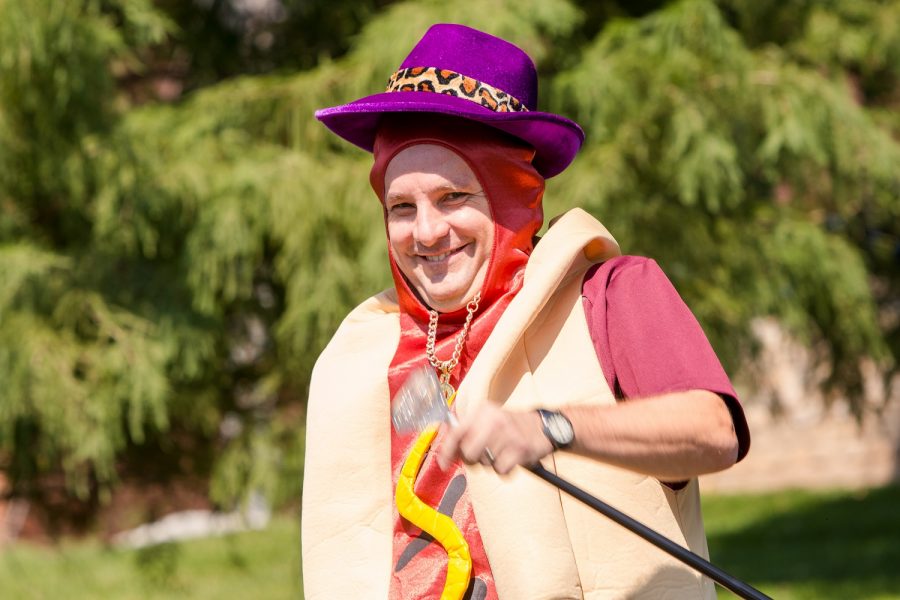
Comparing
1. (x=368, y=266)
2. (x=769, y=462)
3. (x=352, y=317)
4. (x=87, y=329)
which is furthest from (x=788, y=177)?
(x=769, y=462)

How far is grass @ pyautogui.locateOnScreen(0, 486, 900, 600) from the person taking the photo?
24.5 feet

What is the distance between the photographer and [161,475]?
5824 millimetres

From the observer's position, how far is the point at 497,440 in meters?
1.70

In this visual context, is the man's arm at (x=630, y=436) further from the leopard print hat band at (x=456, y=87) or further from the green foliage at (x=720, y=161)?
the green foliage at (x=720, y=161)

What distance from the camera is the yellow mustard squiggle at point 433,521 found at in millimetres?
2029

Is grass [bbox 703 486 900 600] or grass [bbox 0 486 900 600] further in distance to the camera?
grass [bbox 703 486 900 600]

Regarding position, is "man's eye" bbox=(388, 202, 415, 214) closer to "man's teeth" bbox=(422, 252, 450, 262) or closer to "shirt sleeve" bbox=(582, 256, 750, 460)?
"man's teeth" bbox=(422, 252, 450, 262)

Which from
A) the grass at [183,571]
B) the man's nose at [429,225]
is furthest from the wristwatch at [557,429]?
the grass at [183,571]

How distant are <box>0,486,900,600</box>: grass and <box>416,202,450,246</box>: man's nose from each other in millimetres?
4531

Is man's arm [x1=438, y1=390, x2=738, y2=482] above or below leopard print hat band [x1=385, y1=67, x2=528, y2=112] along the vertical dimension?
below

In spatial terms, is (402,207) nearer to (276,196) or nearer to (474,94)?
(474,94)

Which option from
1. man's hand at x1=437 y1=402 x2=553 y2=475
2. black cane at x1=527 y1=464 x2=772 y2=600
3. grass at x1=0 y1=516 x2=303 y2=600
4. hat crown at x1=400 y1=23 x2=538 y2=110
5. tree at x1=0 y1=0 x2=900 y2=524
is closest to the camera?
man's hand at x1=437 y1=402 x2=553 y2=475

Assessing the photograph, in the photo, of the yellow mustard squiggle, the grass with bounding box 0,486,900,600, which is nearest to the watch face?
the yellow mustard squiggle

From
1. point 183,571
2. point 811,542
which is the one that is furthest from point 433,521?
point 811,542
